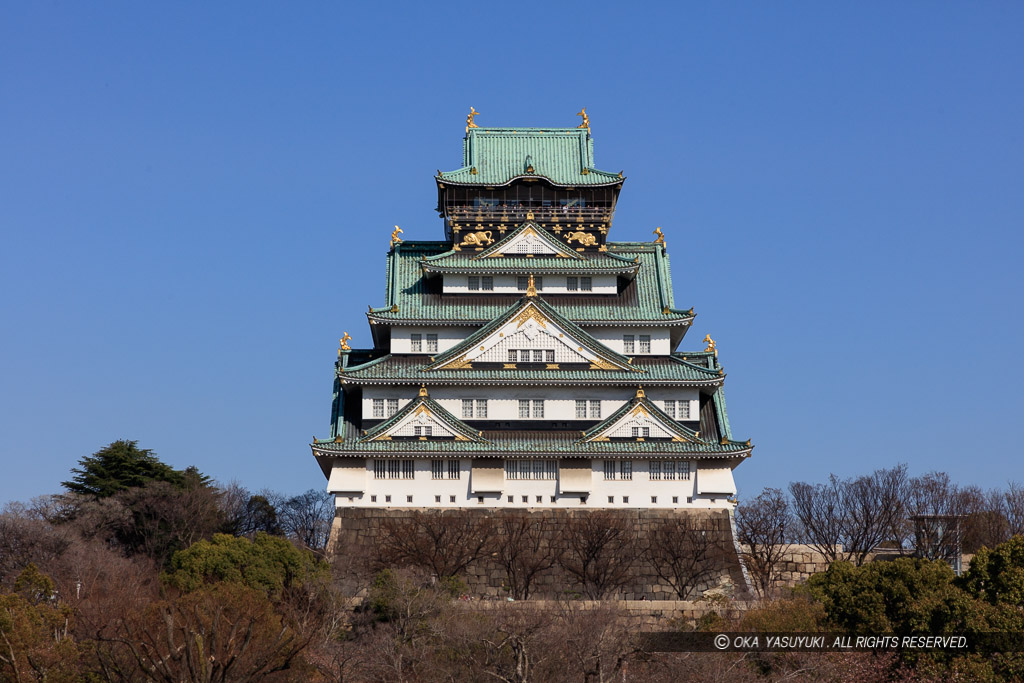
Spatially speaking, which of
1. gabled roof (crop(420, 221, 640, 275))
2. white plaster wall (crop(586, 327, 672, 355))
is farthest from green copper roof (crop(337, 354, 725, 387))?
gabled roof (crop(420, 221, 640, 275))

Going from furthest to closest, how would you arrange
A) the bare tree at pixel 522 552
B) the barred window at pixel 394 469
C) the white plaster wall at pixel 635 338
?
the white plaster wall at pixel 635 338 → the barred window at pixel 394 469 → the bare tree at pixel 522 552

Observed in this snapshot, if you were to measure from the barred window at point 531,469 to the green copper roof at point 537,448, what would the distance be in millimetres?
631

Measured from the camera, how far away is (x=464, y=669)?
1583 inches

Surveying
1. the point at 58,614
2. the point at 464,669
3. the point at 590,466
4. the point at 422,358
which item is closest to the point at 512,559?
the point at 590,466

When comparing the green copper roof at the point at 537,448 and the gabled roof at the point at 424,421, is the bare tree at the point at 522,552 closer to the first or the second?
the green copper roof at the point at 537,448

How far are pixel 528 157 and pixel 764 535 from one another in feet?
75.7

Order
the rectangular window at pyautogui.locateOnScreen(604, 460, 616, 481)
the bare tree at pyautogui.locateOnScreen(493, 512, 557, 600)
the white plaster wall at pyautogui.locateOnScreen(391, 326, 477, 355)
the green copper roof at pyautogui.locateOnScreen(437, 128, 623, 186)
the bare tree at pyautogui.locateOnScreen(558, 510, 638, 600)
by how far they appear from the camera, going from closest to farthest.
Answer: the bare tree at pyautogui.locateOnScreen(558, 510, 638, 600)
the bare tree at pyautogui.locateOnScreen(493, 512, 557, 600)
the rectangular window at pyautogui.locateOnScreen(604, 460, 616, 481)
the white plaster wall at pyautogui.locateOnScreen(391, 326, 477, 355)
the green copper roof at pyautogui.locateOnScreen(437, 128, 623, 186)

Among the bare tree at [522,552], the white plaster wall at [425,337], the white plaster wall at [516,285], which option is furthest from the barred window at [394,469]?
the white plaster wall at [516,285]

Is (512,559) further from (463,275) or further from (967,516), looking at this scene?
(967,516)

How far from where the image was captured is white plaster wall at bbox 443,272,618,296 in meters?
64.9

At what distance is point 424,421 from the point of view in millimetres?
59562

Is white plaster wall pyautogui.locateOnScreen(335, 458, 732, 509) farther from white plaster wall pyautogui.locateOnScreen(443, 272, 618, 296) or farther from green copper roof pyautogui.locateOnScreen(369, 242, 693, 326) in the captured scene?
white plaster wall pyautogui.locateOnScreen(443, 272, 618, 296)

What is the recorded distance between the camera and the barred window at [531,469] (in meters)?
59.6

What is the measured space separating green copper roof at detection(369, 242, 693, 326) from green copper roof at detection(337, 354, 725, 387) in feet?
7.82
